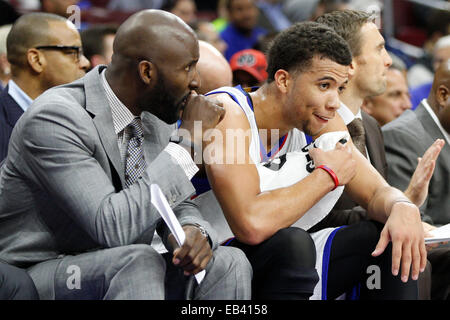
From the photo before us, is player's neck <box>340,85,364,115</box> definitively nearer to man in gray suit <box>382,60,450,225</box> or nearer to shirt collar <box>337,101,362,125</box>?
shirt collar <box>337,101,362,125</box>

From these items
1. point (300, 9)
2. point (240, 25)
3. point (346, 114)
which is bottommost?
point (346, 114)

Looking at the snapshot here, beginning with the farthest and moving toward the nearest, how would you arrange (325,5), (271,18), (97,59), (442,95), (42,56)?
(271,18) < (325,5) < (97,59) < (442,95) < (42,56)

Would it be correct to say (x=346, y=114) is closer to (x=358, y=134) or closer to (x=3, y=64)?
(x=358, y=134)

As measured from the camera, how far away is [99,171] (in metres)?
1.95

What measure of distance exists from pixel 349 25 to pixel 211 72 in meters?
0.73

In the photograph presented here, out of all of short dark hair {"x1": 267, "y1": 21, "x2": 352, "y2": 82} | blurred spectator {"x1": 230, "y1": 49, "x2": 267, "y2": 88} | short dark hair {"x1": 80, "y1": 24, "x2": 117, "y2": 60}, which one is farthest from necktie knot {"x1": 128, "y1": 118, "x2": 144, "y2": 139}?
short dark hair {"x1": 80, "y1": 24, "x2": 117, "y2": 60}

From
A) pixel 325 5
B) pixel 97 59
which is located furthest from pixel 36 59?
pixel 325 5

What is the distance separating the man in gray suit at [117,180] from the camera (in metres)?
1.89

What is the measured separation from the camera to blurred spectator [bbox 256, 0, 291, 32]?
7.21 m

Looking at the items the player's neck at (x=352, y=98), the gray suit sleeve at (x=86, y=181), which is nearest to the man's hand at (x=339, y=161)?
the gray suit sleeve at (x=86, y=181)

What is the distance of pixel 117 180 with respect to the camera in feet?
6.89

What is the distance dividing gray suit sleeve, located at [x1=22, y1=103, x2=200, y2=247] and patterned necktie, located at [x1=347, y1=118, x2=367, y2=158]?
117cm

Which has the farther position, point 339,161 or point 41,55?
point 41,55

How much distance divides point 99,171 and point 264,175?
24.8 inches
